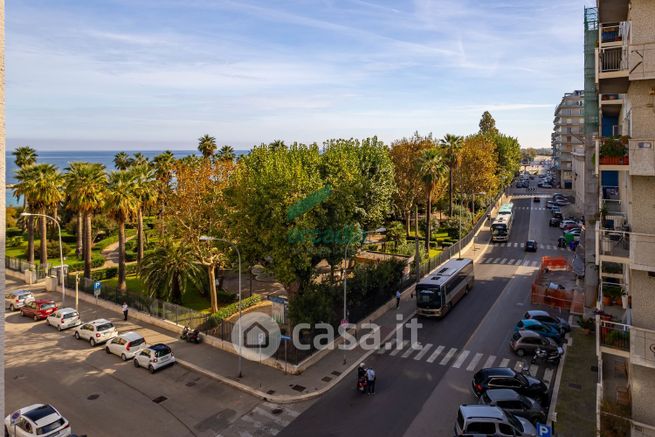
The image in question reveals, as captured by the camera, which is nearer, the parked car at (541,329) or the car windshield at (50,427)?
the car windshield at (50,427)

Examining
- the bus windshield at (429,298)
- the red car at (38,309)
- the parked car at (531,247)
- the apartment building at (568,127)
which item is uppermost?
the apartment building at (568,127)

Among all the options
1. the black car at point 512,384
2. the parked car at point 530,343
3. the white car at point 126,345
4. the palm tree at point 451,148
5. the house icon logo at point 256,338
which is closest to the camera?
the black car at point 512,384

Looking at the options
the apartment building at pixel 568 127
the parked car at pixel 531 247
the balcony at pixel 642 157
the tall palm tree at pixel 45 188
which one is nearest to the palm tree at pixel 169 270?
the tall palm tree at pixel 45 188

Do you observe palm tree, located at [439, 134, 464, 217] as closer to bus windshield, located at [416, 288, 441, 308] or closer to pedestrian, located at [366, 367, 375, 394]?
bus windshield, located at [416, 288, 441, 308]

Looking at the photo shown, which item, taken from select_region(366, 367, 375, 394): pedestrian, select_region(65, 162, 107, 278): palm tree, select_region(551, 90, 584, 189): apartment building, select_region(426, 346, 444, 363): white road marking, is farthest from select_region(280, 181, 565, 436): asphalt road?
select_region(551, 90, 584, 189): apartment building

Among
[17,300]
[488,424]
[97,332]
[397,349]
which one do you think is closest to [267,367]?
[397,349]

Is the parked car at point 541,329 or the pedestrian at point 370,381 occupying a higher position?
the parked car at point 541,329

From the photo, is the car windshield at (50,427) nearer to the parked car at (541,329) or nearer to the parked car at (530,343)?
the parked car at (530,343)

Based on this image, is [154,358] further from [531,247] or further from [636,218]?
[531,247]

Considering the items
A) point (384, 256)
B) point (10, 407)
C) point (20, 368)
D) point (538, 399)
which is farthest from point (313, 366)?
point (384, 256)
